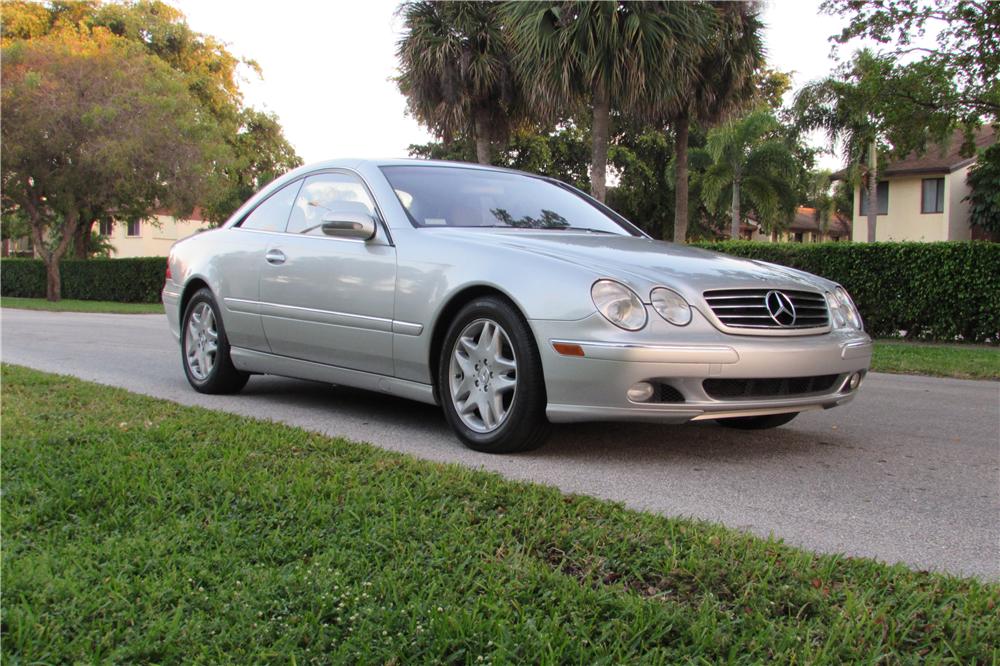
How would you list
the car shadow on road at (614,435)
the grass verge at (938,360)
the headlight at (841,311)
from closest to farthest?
the car shadow on road at (614,435), the headlight at (841,311), the grass verge at (938,360)

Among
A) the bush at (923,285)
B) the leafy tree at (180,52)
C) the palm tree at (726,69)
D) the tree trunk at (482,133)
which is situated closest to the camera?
the bush at (923,285)

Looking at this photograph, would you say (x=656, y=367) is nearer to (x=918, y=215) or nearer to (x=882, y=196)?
(x=918, y=215)

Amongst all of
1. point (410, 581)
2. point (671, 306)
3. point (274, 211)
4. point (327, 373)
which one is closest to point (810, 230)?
point (274, 211)

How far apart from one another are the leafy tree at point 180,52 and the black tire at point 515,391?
29.4 meters

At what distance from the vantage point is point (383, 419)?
227 inches

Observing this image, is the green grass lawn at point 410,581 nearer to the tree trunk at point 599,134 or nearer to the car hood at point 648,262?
the car hood at point 648,262

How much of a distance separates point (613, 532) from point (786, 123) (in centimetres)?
4113

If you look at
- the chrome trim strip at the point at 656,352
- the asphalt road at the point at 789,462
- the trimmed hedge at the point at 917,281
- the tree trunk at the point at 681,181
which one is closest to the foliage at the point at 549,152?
the tree trunk at the point at 681,181

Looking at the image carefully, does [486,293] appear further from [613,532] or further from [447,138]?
[447,138]

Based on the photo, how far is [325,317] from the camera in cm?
559

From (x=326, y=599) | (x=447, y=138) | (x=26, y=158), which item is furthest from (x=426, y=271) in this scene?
(x=26, y=158)

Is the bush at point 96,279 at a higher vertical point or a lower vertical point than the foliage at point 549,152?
lower

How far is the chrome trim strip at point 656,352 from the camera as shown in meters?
4.24

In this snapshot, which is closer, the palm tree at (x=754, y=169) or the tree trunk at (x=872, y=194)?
the tree trunk at (x=872, y=194)
